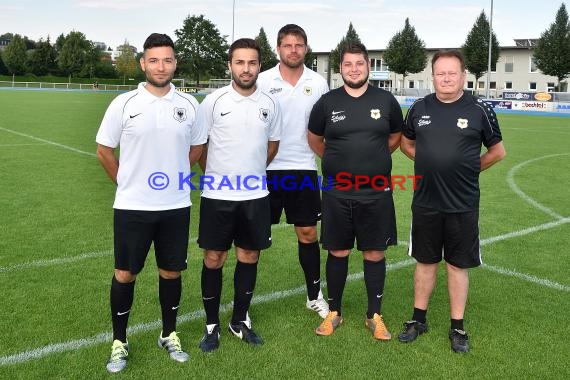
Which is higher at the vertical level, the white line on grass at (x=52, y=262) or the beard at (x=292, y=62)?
the beard at (x=292, y=62)

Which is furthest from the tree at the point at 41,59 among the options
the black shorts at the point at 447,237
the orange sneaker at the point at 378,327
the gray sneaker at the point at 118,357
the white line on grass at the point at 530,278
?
the black shorts at the point at 447,237

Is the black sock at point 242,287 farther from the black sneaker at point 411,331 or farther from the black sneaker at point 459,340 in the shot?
the black sneaker at point 459,340

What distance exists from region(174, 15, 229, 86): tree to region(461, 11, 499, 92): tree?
4324cm

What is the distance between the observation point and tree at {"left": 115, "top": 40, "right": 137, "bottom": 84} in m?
74.3

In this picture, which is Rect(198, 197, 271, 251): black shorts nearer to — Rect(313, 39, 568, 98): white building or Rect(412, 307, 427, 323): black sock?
Rect(412, 307, 427, 323): black sock

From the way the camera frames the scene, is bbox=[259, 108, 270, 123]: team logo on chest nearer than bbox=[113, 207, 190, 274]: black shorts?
No

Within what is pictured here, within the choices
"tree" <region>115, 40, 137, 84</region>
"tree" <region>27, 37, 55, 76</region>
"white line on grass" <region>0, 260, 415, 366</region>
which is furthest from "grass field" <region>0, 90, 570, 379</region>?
"tree" <region>115, 40, 137, 84</region>

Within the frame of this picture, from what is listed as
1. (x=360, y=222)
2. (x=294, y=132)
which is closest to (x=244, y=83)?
(x=294, y=132)

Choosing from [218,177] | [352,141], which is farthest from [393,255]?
[218,177]

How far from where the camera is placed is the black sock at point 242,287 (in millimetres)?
3895

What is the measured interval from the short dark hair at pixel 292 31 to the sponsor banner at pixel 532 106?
109 feet

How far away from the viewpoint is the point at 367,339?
3.87 metres

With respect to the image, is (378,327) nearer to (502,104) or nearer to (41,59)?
(502,104)

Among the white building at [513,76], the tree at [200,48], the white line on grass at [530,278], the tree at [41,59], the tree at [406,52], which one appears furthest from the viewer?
the tree at [200,48]
